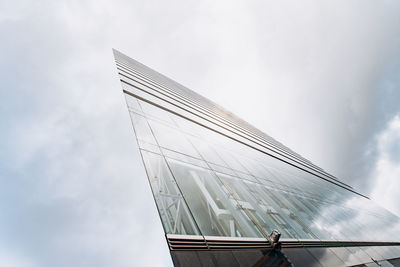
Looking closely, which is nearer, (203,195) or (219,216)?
(219,216)

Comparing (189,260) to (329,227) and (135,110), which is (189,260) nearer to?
(135,110)

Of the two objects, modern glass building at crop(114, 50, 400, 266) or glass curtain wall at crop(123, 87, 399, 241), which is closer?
modern glass building at crop(114, 50, 400, 266)

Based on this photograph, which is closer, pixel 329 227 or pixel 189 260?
pixel 189 260

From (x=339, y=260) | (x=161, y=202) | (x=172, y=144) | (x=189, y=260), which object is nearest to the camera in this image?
(x=189, y=260)

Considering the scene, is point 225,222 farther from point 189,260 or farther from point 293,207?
point 293,207

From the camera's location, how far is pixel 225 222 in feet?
13.3

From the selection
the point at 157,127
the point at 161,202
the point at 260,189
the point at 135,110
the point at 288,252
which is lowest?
the point at 288,252

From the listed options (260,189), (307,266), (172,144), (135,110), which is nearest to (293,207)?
(260,189)

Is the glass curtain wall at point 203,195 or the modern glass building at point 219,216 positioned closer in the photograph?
the modern glass building at point 219,216

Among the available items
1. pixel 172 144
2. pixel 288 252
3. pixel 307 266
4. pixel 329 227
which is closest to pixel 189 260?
pixel 288 252

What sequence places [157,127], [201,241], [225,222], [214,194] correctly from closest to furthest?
[201,241]
[225,222]
[214,194]
[157,127]

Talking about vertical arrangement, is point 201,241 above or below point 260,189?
below

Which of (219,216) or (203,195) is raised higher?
(203,195)

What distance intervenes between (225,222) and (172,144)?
2.84 metres
